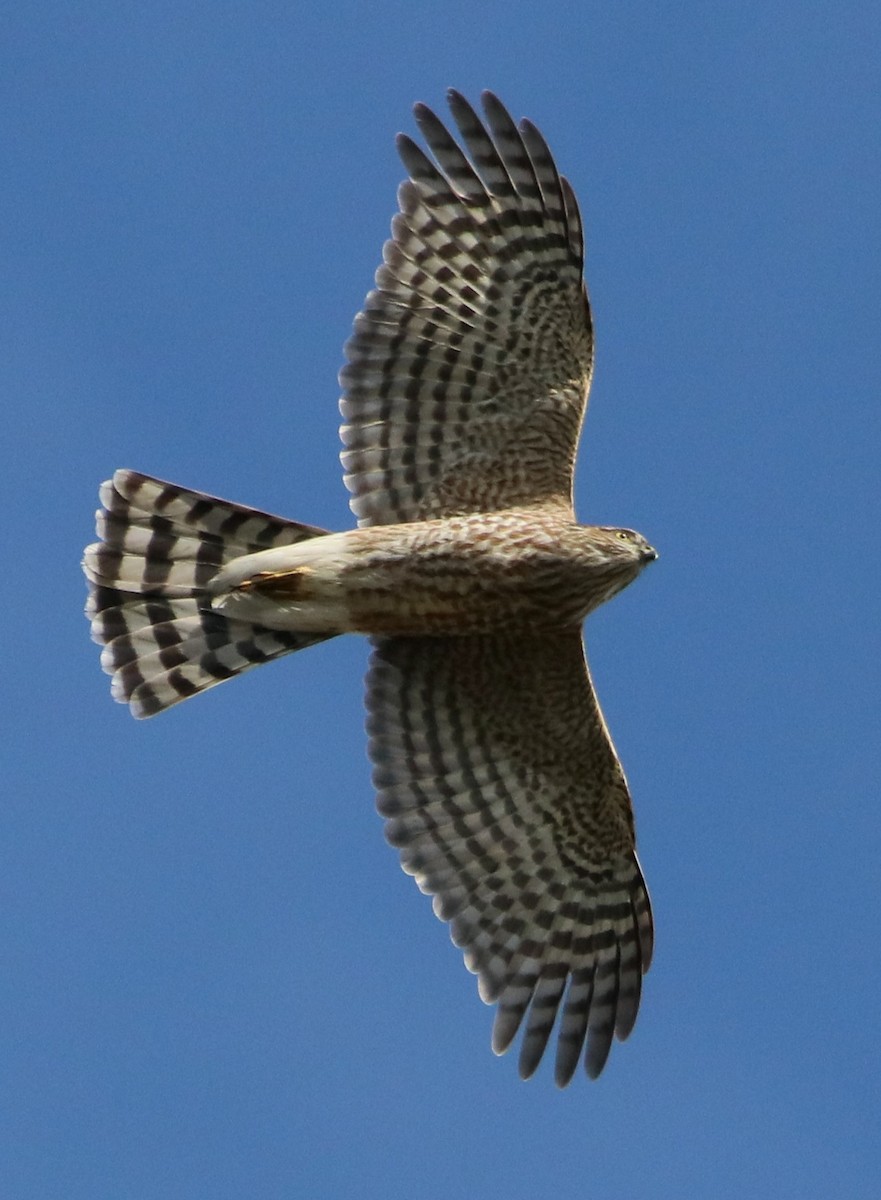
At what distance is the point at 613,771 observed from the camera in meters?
13.1

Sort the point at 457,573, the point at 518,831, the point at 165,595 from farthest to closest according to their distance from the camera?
1. the point at 518,831
2. the point at 165,595
3. the point at 457,573

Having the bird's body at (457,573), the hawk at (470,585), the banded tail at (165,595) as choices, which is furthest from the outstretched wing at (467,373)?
the banded tail at (165,595)

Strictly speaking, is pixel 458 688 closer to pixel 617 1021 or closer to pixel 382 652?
pixel 382 652

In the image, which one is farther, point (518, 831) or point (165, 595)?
point (518, 831)

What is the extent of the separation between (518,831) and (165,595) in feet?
7.99

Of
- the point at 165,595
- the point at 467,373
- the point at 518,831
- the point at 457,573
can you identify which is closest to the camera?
the point at 457,573

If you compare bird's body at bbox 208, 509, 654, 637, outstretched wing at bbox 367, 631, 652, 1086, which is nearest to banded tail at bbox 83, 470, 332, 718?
bird's body at bbox 208, 509, 654, 637

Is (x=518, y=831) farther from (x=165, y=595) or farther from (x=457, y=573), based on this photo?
(x=165, y=595)

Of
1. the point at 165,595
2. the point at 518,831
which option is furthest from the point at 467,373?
the point at 518,831

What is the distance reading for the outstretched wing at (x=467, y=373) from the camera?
1275cm

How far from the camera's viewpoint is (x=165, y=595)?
13180 millimetres

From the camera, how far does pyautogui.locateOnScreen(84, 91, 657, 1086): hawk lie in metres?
12.5

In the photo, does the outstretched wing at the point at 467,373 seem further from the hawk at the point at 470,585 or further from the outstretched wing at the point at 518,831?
the outstretched wing at the point at 518,831

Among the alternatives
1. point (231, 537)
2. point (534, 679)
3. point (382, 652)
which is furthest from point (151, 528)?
point (534, 679)
